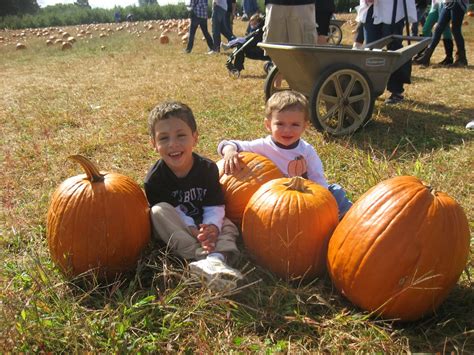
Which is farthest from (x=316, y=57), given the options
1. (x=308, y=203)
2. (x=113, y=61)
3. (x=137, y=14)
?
(x=137, y=14)

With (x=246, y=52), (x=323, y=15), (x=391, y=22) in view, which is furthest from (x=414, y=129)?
(x=246, y=52)

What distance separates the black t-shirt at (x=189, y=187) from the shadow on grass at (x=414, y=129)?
1.74 m

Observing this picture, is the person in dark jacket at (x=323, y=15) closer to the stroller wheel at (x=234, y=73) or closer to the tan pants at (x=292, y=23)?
the tan pants at (x=292, y=23)

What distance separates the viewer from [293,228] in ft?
6.55

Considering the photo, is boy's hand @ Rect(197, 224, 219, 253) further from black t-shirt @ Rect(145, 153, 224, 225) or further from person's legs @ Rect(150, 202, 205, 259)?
black t-shirt @ Rect(145, 153, 224, 225)

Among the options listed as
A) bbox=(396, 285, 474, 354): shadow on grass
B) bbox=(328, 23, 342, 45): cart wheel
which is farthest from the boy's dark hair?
bbox=(328, 23, 342, 45): cart wheel

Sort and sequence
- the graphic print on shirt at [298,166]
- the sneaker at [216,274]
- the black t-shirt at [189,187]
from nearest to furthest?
1. the sneaker at [216,274]
2. the black t-shirt at [189,187]
3. the graphic print on shirt at [298,166]

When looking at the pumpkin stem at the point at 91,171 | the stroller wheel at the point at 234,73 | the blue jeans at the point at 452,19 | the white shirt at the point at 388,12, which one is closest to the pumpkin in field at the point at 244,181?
the pumpkin stem at the point at 91,171

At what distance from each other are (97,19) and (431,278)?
46.1 meters

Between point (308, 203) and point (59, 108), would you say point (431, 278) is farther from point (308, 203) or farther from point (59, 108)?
point (59, 108)

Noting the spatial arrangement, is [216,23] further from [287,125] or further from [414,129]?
[287,125]

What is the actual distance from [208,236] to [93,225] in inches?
22.9

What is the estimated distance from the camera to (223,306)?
1.81 metres

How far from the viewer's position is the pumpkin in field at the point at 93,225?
6.52 feet
